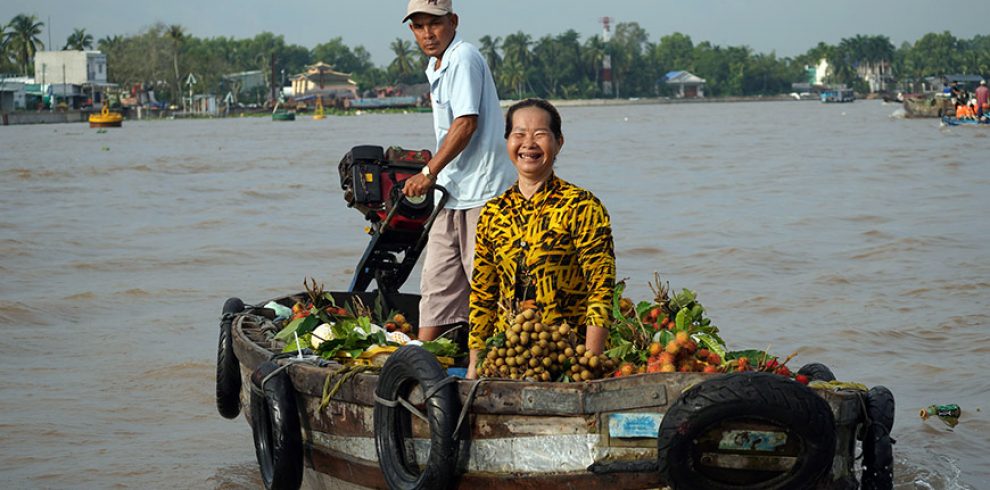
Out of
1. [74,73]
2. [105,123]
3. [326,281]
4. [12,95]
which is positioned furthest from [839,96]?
[326,281]

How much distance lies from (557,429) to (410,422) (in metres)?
0.57

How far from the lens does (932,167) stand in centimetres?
2580

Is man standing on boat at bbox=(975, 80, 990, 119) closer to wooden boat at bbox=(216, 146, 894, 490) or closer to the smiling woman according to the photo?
wooden boat at bbox=(216, 146, 894, 490)

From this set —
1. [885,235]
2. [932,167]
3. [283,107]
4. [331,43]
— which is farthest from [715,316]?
[331,43]

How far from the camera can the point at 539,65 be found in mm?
155000

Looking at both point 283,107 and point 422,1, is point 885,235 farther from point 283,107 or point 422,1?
point 283,107

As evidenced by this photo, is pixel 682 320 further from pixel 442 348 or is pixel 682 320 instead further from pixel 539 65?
pixel 539 65

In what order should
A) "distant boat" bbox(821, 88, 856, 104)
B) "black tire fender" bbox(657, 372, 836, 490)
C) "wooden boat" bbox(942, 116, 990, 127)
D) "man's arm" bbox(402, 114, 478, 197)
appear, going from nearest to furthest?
"black tire fender" bbox(657, 372, 836, 490), "man's arm" bbox(402, 114, 478, 197), "wooden boat" bbox(942, 116, 990, 127), "distant boat" bbox(821, 88, 856, 104)

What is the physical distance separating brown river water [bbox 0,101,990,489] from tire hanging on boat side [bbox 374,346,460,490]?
249 cm

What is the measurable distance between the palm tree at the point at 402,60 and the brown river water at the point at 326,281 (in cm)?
12250

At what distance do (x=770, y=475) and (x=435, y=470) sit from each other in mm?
1009

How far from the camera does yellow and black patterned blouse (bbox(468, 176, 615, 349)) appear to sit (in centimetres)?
420

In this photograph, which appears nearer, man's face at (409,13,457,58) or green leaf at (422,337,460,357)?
green leaf at (422,337,460,357)

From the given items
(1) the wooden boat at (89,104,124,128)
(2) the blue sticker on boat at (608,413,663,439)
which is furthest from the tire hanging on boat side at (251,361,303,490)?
(1) the wooden boat at (89,104,124,128)
